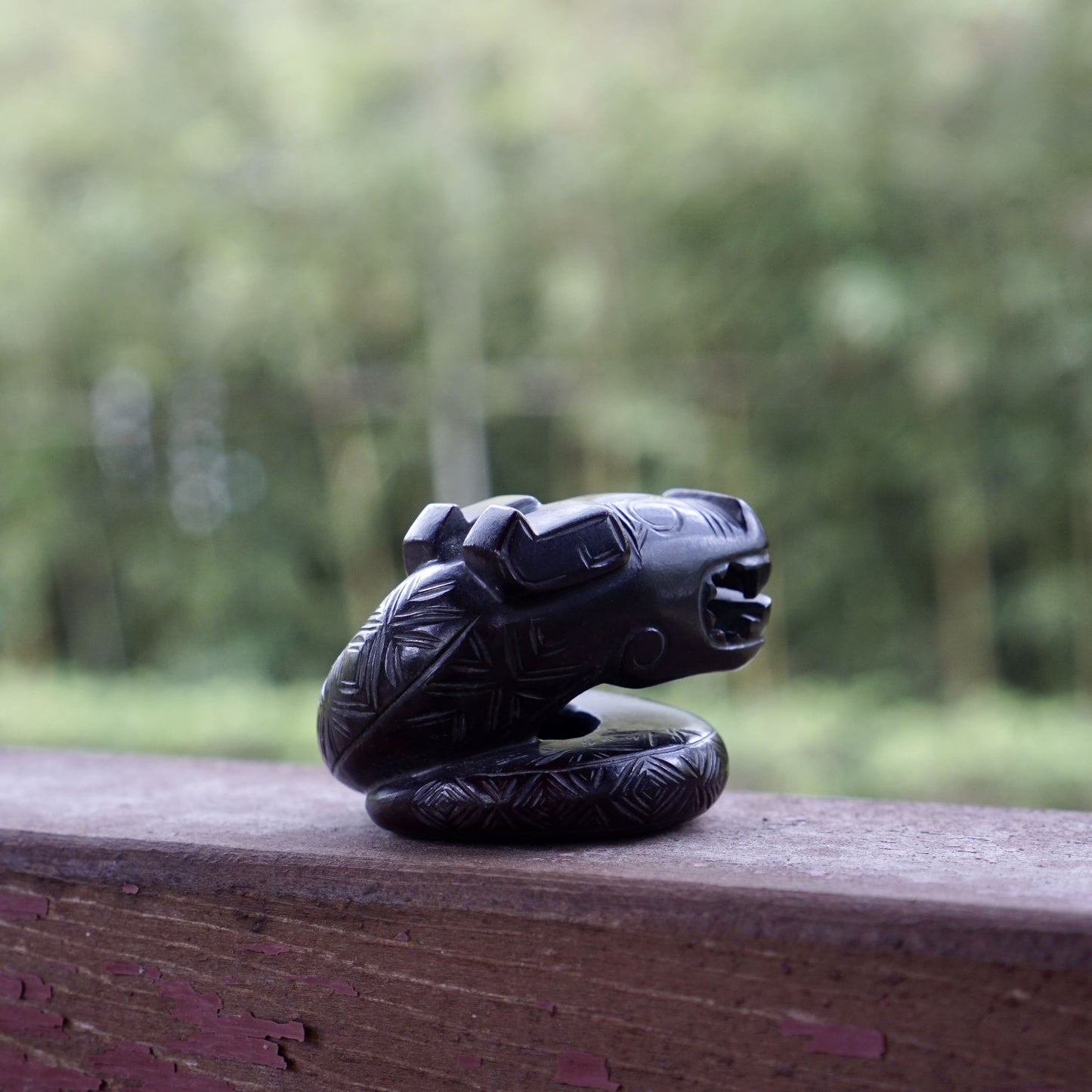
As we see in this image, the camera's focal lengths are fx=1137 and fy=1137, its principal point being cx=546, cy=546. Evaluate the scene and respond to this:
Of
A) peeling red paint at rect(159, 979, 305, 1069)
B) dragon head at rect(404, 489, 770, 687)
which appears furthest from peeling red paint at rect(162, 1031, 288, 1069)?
dragon head at rect(404, 489, 770, 687)

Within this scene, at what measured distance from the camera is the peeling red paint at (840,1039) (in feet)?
2.00

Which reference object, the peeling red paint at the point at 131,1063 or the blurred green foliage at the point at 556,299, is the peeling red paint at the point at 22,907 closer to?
the peeling red paint at the point at 131,1063

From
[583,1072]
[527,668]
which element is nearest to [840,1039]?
[583,1072]

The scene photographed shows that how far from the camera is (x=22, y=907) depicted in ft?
2.70

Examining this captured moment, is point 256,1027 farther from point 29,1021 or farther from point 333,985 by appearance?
point 29,1021

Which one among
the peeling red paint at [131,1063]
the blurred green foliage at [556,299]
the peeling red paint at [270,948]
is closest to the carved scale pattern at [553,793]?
the peeling red paint at [270,948]

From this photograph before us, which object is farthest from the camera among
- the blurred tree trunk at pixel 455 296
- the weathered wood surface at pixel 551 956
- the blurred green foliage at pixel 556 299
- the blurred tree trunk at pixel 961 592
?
the blurred tree trunk at pixel 455 296

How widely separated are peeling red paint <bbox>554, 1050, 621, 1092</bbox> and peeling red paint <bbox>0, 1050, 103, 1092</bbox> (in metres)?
0.35

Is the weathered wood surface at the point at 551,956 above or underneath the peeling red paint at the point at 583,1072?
above

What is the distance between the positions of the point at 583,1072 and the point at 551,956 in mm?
70

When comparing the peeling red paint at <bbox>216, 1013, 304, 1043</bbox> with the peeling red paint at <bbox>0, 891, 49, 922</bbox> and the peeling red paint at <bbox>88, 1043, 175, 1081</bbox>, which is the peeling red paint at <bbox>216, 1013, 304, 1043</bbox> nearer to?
the peeling red paint at <bbox>88, 1043, 175, 1081</bbox>

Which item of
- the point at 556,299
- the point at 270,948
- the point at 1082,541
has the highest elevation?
the point at 556,299

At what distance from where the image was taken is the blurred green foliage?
11.6 ft

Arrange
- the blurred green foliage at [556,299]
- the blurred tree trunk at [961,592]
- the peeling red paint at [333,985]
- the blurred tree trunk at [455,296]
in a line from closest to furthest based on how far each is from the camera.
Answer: the peeling red paint at [333,985] → the blurred green foliage at [556,299] → the blurred tree trunk at [961,592] → the blurred tree trunk at [455,296]
